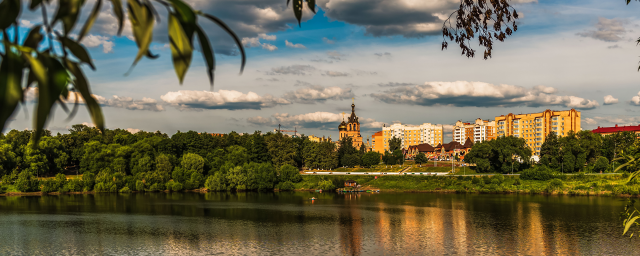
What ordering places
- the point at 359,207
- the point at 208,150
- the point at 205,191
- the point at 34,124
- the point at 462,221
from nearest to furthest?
the point at 34,124 < the point at 462,221 < the point at 359,207 < the point at 205,191 < the point at 208,150

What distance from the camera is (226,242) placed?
3359cm

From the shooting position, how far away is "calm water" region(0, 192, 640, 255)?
31.4 m

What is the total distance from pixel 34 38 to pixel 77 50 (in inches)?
4.9

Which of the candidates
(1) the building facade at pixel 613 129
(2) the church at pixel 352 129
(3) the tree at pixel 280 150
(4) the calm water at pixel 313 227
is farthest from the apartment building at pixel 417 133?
Answer: (4) the calm water at pixel 313 227

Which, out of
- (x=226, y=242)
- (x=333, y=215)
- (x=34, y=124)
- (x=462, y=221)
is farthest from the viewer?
(x=333, y=215)

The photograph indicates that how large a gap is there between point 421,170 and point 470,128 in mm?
87490

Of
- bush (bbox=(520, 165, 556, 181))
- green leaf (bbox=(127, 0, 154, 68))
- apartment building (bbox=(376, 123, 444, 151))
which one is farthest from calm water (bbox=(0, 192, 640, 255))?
apartment building (bbox=(376, 123, 444, 151))

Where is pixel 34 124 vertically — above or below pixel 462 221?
above

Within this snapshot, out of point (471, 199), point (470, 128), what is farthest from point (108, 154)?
point (470, 128)

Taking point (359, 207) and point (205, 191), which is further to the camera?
point (205, 191)

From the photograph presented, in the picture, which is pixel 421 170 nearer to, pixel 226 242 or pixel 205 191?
pixel 205 191

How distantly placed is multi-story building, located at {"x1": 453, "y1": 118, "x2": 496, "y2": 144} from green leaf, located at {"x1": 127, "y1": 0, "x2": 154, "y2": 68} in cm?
14394

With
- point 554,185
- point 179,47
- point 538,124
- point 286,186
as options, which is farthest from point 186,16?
point 538,124

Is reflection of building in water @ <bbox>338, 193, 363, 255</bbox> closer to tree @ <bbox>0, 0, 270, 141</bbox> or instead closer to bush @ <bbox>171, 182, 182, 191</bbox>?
tree @ <bbox>0, 0, 270, 141</bbox>
